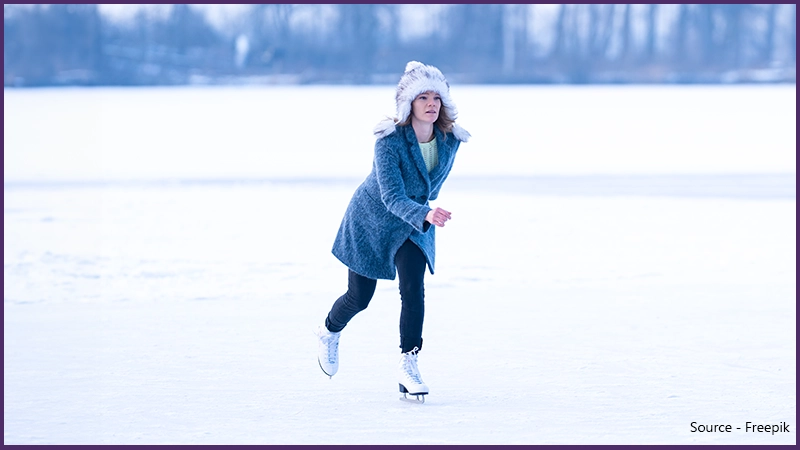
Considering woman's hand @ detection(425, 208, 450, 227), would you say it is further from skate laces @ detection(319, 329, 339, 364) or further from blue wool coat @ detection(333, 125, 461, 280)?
skate laces @ detection(319, 329, 339, 364)

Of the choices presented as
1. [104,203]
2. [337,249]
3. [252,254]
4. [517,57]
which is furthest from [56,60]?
[337,249]

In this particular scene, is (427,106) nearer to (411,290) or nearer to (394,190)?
(394,190)

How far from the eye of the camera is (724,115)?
2053 centimetres

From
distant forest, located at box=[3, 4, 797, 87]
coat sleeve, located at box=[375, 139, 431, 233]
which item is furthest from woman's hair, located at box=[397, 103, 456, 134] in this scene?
distant forest, located at box=[3, 4, 797, 87]

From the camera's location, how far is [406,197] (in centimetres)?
331

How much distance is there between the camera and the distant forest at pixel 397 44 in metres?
45.2

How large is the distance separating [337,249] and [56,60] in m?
44.2

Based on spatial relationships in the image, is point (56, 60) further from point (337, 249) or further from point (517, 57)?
point (337, 249)

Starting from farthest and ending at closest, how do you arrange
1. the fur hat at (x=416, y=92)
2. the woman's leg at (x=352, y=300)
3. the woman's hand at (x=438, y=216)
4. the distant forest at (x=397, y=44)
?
the distant forest at (x=397, y=44) < the woman's leg at (x=352, y=300) < the fur hat at (x=416, y=92) < the woman's hand at (x=438, y=216)

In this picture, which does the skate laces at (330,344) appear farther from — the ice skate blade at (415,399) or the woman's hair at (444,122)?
the woman's hair at (444,122)

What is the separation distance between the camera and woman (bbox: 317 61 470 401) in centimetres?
338

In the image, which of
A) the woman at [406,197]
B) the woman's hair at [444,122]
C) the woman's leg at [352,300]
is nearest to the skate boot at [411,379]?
the woman at [406,197]

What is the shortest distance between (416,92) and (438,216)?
0.42 meters

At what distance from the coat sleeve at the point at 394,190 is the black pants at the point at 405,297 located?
130 mm
